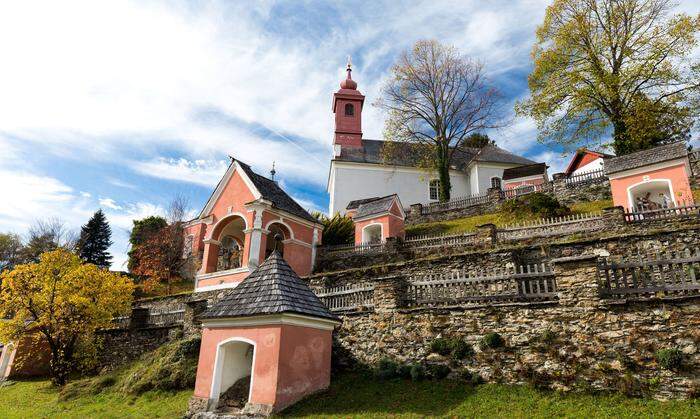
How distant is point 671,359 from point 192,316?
14.5 meters

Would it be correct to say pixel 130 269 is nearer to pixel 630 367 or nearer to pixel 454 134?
pixel 454 134

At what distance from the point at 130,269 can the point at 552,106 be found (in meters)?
34.4

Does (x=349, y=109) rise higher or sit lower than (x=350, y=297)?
higher

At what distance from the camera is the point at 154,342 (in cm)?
1708

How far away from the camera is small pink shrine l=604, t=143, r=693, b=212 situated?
1818 centimetres

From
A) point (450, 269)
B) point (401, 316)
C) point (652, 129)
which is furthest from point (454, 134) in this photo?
point (401, 316)

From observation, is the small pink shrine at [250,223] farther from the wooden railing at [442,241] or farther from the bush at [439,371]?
the bush at [439,371]

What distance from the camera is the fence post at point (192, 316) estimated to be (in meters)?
15.4

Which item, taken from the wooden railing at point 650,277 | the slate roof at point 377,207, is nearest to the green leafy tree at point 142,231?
the slate roof at point 377,207

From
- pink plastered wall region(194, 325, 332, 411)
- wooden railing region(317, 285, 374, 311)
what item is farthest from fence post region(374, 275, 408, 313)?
pink plastered wall region(194, 325, 332, 411)

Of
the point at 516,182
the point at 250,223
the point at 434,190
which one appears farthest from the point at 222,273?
the point at 516,182

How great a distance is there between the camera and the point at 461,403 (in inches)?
341

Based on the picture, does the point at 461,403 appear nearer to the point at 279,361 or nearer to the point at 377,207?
the point at 279,361

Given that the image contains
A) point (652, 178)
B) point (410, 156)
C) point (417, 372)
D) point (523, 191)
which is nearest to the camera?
point (417, 372)
